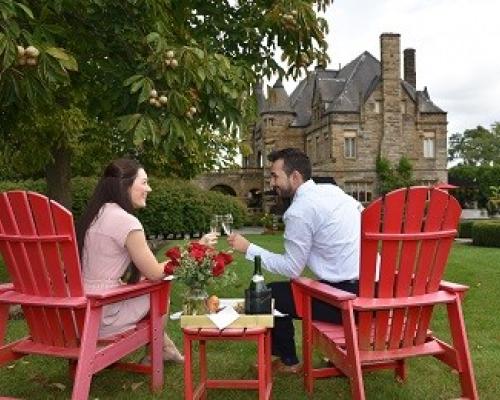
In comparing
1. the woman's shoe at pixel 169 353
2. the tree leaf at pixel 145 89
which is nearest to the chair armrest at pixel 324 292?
the woman's shoe at pixel 169 353

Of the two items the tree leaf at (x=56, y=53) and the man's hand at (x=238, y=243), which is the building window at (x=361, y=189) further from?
the tree leaf at (x=56, y=53)

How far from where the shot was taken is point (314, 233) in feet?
13.0

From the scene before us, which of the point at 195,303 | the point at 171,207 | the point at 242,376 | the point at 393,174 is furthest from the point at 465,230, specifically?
the point at 195,303

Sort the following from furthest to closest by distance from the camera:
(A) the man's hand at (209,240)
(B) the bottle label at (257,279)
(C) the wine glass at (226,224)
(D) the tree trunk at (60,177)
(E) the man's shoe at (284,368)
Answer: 1. (D) the tree trunk at (60,177)
2. (E) the man's shoe at (284,368)
3. (C) the wine glass at (226,224)
4. (A) the man's hand at (209,240)
5. (B) the bottle label at (257,279)

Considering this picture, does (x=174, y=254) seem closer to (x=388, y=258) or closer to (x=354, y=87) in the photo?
(x=388, y=258)

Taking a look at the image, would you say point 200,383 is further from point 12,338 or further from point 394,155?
point 394,155

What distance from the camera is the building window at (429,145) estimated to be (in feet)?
147

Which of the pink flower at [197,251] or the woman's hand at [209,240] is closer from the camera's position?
the pink flower at [197,251]

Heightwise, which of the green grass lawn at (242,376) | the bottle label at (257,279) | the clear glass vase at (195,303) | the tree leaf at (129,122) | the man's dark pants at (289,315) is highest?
the tree leaf at (129,122)

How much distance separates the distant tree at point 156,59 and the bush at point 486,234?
1364 cm

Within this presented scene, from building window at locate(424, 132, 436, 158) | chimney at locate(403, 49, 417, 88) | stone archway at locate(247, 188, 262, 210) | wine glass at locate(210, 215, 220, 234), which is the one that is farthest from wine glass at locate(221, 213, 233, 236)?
stone archway at locate(247, 188, 262, 210)

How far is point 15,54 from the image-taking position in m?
3.82

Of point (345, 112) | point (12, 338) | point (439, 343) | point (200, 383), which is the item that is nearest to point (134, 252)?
point (200, 383)

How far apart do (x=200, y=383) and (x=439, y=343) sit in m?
1.52
